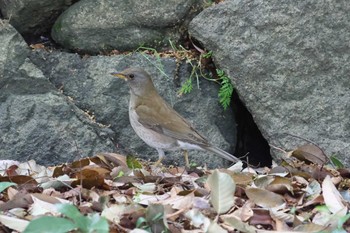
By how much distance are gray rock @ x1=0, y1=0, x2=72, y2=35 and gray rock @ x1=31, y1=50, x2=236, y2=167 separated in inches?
11.2

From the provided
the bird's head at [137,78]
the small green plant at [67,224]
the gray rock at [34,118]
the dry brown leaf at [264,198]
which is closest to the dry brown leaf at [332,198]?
the dry brown leaf at [264,198]

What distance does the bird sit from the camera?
23.6ft

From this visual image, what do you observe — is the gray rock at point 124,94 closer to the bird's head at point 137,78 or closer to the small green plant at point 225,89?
the small green plant at point 225,89

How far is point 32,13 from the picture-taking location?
24.8ft

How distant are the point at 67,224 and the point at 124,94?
411cm

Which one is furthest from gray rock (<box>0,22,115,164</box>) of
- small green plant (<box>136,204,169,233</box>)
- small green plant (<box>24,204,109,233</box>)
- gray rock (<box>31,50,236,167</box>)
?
small green plant (<box>24,204,109,233</box>)

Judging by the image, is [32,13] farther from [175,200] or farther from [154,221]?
[154,221]

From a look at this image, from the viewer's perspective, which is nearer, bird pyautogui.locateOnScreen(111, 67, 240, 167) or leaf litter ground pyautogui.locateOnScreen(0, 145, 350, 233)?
leaf litter ground pyautogui.locateOnScreen(0, 145, 350, 233)

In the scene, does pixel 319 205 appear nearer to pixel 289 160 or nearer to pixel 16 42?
pixel 289 160

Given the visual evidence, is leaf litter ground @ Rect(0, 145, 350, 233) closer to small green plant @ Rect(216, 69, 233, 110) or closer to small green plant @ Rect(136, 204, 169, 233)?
small green plant @ Rect(136, 204, 169, 233)

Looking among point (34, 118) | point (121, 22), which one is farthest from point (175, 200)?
point (121, 22)

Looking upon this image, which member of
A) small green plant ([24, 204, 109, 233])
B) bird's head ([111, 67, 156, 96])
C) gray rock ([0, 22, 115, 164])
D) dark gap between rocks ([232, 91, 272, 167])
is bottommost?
dark gap between rocks ([232, 91, 272, 167])

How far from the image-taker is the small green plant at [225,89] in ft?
24.3

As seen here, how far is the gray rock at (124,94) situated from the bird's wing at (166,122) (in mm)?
315
